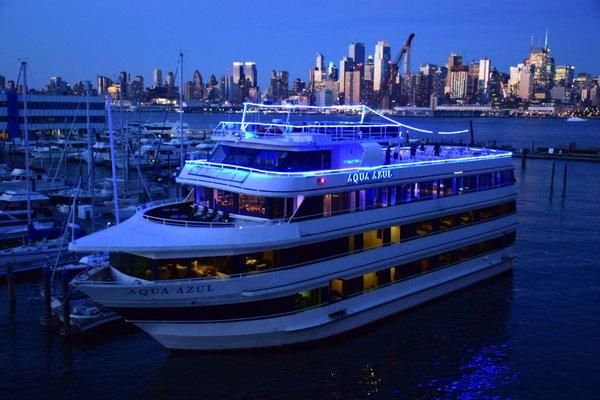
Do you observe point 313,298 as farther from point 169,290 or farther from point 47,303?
point 47,303

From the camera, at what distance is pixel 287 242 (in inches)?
703

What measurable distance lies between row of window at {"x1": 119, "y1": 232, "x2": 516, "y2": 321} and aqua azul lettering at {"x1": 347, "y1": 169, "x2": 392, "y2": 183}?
10.8ft

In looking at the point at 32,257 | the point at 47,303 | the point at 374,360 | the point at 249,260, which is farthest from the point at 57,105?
the point at 374,360

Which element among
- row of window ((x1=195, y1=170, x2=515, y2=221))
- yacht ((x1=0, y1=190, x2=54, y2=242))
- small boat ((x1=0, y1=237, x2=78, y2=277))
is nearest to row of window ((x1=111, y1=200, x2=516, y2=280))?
row of window ((x1=195, y1=170, x2=515, y2=221))

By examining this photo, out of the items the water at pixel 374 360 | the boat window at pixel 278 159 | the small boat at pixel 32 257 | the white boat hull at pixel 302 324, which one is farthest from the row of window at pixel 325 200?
the small boat at pixel 32 257

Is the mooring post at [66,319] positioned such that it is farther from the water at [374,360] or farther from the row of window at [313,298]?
the row of window at [313,298]

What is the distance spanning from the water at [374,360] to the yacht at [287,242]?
760mm

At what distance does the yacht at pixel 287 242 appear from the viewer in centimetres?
1716

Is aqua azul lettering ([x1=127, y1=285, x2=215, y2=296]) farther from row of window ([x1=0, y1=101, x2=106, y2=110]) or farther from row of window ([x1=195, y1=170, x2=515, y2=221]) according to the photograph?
row of window ([x1=0, y1=101, x2=106, y2=110])

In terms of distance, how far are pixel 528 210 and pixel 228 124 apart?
3260 centimetres

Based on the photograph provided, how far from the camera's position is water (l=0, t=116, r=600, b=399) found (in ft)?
57.5

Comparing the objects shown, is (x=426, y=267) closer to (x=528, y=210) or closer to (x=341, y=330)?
(x=341, y=330)

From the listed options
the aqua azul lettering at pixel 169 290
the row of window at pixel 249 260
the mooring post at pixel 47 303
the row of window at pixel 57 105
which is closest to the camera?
the aqua azul lettering at pixel 169 290

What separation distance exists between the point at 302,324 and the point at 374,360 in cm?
271
